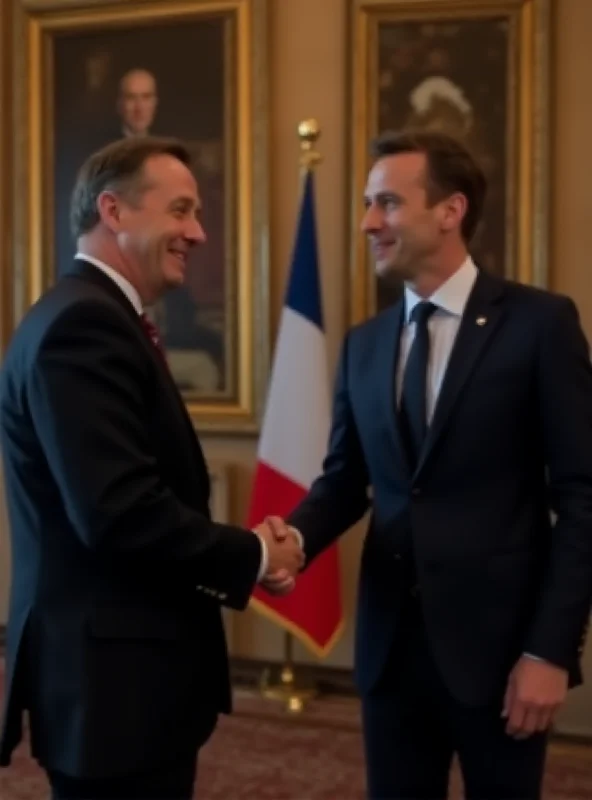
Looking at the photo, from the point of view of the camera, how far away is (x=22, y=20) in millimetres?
4152

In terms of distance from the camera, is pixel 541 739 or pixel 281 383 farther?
pixel 281 383

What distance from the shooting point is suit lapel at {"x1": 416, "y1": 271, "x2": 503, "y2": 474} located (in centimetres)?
166

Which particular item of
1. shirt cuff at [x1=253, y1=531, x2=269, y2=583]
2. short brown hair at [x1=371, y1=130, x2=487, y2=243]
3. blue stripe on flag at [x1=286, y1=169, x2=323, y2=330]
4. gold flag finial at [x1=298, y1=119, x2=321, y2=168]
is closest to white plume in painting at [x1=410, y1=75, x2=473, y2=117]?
gold flag finial at [x1=298, y1=119, x2=321, y2=168]

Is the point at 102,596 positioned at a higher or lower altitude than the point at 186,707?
higher

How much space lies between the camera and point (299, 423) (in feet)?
11.7

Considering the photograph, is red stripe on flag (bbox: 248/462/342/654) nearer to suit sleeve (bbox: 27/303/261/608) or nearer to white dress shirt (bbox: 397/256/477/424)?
white dress shirt (bbox: 397/256/477/424)

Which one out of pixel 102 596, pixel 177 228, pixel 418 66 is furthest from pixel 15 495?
pixel 418 66

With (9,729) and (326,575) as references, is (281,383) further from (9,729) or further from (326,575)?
(9,729)

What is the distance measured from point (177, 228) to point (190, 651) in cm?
69

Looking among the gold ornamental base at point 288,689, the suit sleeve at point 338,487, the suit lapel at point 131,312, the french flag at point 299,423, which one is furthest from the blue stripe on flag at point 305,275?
the suit lapel at point 131,312

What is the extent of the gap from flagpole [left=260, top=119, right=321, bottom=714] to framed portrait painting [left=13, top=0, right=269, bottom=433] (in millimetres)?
292

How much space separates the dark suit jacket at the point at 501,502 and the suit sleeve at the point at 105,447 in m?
0.37

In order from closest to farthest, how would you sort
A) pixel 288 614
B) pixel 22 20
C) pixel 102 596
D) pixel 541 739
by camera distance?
pixel 102 596, pixel 541 739, pixel 288 614, pixel 22 20

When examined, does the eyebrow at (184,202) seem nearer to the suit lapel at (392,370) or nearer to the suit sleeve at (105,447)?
the suit sleeve at (105,447)
